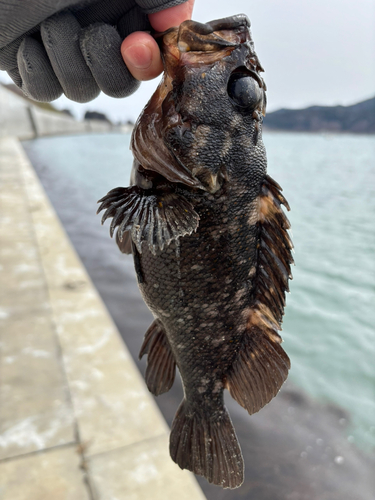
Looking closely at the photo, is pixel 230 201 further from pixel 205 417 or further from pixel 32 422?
pixel 32 422

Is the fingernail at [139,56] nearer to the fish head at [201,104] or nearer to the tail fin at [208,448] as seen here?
the fish head at [201,104]

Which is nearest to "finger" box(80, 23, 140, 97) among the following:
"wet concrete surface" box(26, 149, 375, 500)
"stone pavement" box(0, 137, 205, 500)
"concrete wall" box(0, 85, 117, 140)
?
"stone pavement" box(0, 137, 205, 500)

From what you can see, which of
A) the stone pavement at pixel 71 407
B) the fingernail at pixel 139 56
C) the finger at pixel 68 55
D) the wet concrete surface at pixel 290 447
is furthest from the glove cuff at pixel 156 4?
the wet concrete surface at pixel 290 447

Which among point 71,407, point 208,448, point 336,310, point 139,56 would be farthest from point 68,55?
point 336,310

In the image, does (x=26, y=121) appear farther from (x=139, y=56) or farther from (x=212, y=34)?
(x=212, y=34)

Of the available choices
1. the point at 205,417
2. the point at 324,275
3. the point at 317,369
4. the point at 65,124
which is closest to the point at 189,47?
the point at 205,417

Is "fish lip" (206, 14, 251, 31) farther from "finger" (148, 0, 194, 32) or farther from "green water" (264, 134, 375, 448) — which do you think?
"green water" (264, 134, 375, 448)
